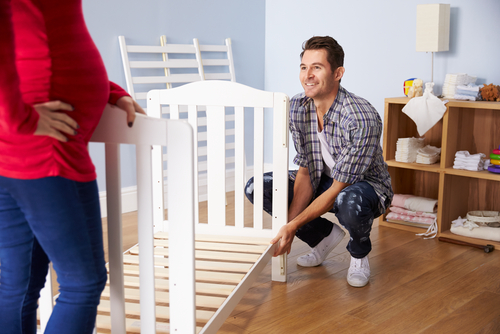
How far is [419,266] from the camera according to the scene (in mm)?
2141

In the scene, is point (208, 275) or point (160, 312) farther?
point (208, 275)

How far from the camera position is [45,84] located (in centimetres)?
80

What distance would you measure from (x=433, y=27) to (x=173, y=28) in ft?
5.21

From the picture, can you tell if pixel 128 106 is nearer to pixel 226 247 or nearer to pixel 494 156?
pixel 226 247

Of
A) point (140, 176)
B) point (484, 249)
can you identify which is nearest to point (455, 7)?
point (484, 249)

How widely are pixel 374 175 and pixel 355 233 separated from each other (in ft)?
0.83

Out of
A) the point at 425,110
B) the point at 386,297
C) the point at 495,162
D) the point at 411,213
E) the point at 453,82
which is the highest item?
the point at 453,82

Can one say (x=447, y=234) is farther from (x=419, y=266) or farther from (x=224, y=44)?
(x=224, y=44)

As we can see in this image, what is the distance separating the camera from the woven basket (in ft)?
8.04

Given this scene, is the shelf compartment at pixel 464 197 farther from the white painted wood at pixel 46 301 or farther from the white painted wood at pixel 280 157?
the white painted wood at pixel 46 301

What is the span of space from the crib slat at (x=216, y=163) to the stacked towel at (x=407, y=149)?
1211 mm

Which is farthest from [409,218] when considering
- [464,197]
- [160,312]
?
[160,312]

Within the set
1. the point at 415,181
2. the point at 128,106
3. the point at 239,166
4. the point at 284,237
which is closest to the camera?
the point at 128,106

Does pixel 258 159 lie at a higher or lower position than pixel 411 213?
higher
